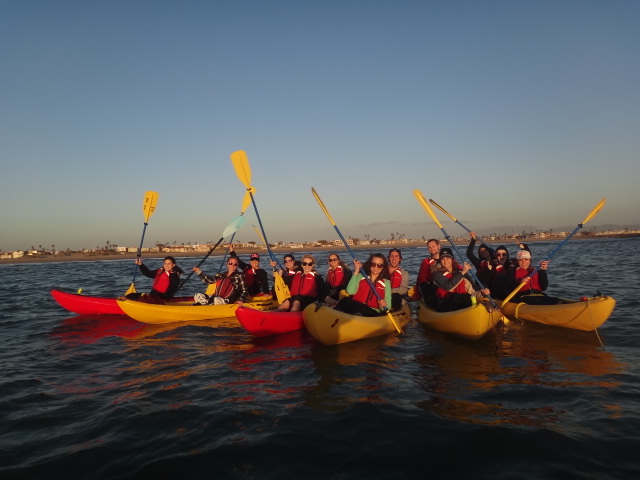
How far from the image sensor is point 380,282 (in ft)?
26.9

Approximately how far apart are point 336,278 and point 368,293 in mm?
1911

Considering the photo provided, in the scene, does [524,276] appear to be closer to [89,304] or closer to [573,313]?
[573,313]

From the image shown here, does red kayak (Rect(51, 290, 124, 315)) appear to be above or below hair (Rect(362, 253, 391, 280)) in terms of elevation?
below

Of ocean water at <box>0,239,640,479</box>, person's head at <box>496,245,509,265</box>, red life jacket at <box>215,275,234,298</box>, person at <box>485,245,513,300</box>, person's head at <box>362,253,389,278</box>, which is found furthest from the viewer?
red life jacket at <box>215,275,234,298</box>

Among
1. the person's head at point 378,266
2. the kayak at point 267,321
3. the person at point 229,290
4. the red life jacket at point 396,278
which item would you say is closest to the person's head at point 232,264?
the person at point 229,290

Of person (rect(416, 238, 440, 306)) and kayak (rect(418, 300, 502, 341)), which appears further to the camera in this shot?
person (rect(416, 238, 440, 306))

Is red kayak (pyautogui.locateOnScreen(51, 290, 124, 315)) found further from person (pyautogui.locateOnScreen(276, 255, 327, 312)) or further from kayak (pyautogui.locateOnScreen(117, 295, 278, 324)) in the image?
person (pyautogui.locateOnScreen(276, 255, 327, 312))

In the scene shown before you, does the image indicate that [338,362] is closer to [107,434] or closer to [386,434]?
[386,434]

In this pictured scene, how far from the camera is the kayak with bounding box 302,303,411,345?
7.21 m

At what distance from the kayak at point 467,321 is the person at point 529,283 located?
1.46 meters

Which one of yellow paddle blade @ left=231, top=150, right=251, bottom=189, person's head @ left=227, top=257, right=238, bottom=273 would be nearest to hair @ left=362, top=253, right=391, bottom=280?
person's head @ left=227, top=257, right=238, bottom=273

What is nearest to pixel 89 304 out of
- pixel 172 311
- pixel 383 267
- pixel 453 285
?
pixel 172 311

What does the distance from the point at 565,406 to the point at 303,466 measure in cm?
305

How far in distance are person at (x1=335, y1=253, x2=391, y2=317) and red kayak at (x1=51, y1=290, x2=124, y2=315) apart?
20.7 feet
